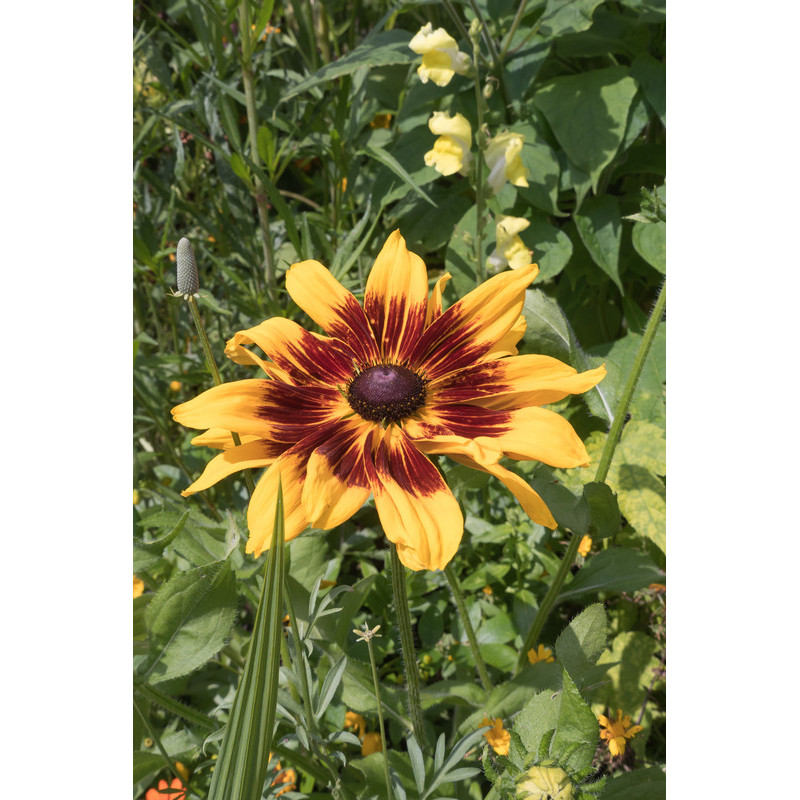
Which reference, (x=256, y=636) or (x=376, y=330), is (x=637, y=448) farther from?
(x=256, y=636)

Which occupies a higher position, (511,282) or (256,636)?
(511,282)

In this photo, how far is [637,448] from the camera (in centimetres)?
130

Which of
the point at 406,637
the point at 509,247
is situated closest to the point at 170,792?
the point at 406,637

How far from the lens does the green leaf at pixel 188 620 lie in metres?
0.99

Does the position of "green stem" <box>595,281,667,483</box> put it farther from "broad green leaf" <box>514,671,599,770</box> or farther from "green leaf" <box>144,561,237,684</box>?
"green leaf" <box>144,561,237,684</box>

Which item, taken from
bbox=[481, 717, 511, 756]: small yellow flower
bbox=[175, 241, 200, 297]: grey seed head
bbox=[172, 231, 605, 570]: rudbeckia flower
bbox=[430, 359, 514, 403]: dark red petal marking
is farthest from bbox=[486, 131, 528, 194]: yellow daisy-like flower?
bbox=[481, 717, 511, 756]: small yellow flower

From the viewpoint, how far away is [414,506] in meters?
0.73

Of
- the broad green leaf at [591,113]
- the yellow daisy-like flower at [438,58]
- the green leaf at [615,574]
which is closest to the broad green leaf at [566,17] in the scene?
the broad green leaf at [591,113]

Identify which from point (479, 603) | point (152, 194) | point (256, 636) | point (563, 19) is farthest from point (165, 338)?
point (256, 636)

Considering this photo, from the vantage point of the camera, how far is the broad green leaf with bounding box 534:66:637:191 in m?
1.63

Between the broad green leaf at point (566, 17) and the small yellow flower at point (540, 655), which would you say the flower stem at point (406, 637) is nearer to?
the small yellow flower at point (540, 655)

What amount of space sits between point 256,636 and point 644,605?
1.13m

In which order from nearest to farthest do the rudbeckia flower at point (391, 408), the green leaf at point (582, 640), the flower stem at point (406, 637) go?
the rudbeckia flower at point (391, 408) → the flower stem at point (406, 637) → the green leaf at point (582, 640)

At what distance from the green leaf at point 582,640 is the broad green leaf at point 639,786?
17 centimetres
